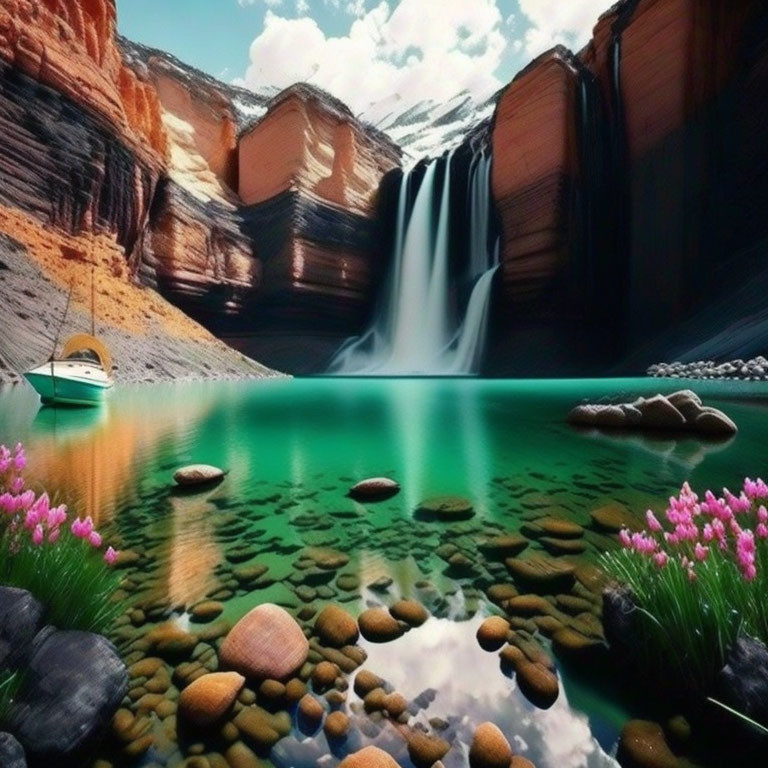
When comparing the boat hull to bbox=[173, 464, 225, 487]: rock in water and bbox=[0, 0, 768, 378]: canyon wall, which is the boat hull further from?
bbox=[173, 464, 225, 487]: rock in water

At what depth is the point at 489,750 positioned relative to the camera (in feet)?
5.84

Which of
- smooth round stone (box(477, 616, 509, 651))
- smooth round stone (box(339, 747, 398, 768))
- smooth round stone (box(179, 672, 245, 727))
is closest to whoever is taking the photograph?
smooth round stone (box(339, 747, 398, 768))

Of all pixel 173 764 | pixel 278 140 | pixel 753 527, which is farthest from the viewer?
pixel 278 140

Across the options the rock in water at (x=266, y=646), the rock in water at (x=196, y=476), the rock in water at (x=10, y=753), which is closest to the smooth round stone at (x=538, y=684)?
the rock in water at (x=266, y=646)

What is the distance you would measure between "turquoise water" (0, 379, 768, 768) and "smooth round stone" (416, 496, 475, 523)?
0.40 feet

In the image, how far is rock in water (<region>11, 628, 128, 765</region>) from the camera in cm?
159

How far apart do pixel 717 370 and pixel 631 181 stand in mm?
16596

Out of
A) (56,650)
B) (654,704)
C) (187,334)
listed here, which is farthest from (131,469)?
(187,334)

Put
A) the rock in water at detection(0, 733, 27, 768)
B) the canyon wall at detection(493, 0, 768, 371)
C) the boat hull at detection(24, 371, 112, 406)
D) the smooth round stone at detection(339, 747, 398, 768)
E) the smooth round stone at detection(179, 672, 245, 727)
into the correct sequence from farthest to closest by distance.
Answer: the canyon wall at detection(493, 0, 768, 371)
the boat hull at detection(24, 371, 112, 406)
the smooth round stone at detection(179, 672, 245, 727)
the smooth round stone at detection(339, 747, 398, 768)
the rock in water at detection(0, 733, 27, 768)

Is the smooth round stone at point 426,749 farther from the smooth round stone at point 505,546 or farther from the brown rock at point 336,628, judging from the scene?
the smooth round stone at point 505,546

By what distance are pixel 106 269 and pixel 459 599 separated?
28.1m

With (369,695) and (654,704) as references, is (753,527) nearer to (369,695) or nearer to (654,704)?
(654,704)

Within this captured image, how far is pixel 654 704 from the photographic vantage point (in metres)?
1.99

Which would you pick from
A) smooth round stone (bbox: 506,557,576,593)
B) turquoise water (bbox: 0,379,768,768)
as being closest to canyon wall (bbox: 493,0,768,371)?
turquoise water (bbox: 0,379,768,768)
